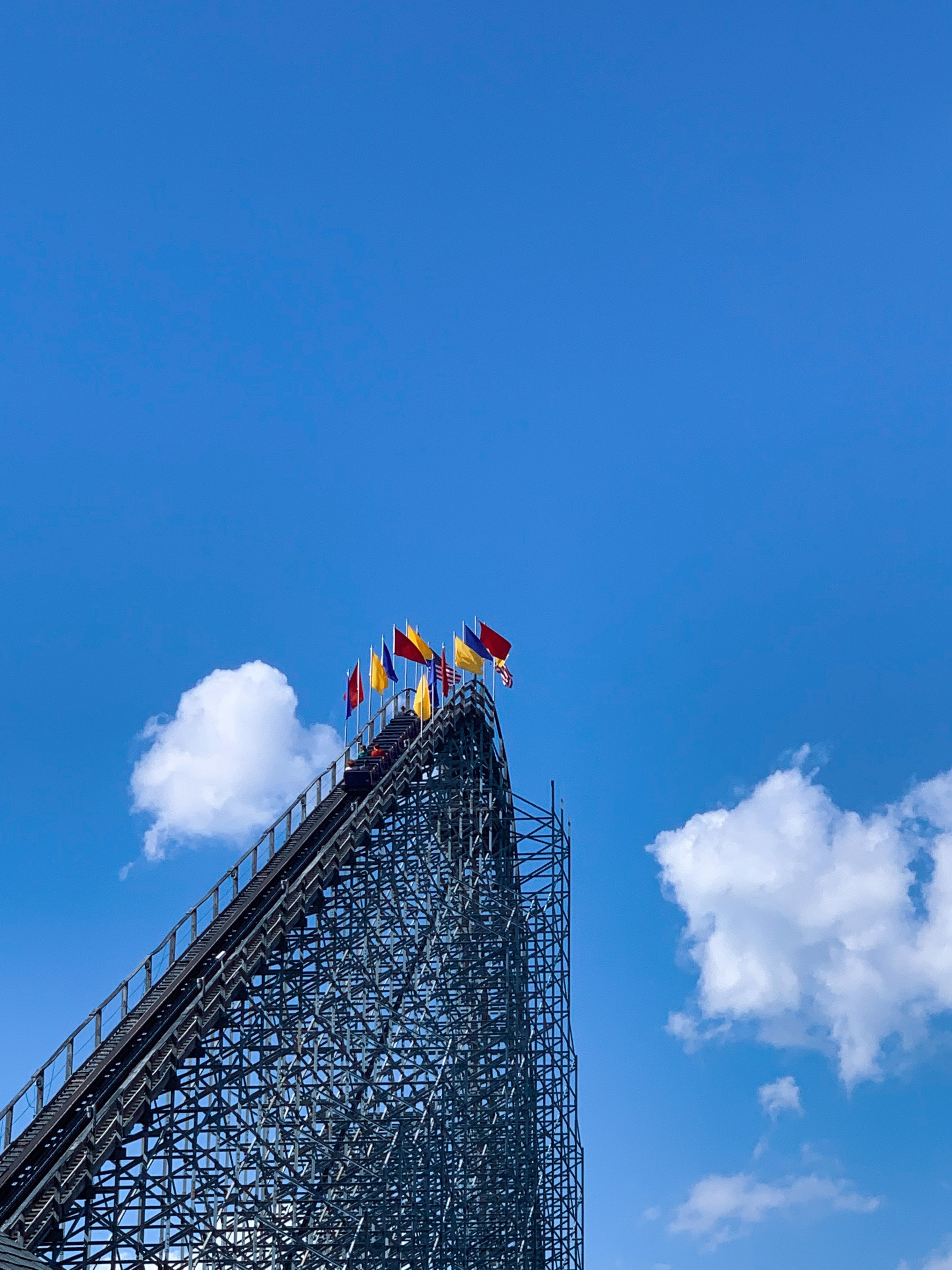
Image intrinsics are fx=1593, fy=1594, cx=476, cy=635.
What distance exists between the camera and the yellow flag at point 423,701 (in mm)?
34531

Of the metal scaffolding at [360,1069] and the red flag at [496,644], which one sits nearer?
the metal scaffolding at [360,1069]

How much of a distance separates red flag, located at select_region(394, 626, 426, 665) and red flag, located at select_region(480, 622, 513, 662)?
159cm

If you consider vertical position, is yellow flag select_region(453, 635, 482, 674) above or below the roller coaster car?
above

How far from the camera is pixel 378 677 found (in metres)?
37.8

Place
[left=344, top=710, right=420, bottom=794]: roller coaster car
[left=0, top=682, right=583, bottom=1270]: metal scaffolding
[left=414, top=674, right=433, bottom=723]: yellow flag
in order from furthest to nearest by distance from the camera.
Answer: [left=414, top=674, right=433, bottom=723]: yellow flag → [left=344, top=710, right=420, bottom=794]: roller coaster car → [left=0, top=682, right=583, bottom=1270]: metal scaffolding

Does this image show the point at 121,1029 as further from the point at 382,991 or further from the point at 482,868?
the point at 482,868

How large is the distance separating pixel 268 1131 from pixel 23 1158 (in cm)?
477

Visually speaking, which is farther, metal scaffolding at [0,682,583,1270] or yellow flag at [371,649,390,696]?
yellow flag at [371,649,390,696]

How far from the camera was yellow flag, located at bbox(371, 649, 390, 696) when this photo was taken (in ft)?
123

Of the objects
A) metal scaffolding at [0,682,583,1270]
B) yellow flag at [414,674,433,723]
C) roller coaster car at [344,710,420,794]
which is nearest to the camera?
metal scaffolding at [0,682,583,1270]

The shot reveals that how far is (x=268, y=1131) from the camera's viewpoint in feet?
81.8

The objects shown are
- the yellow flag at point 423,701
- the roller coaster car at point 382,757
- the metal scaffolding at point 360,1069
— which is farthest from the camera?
the yellow flag at point 423,701

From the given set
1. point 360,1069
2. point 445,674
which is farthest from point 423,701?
point 360,1069

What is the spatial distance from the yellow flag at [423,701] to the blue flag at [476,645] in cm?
127
